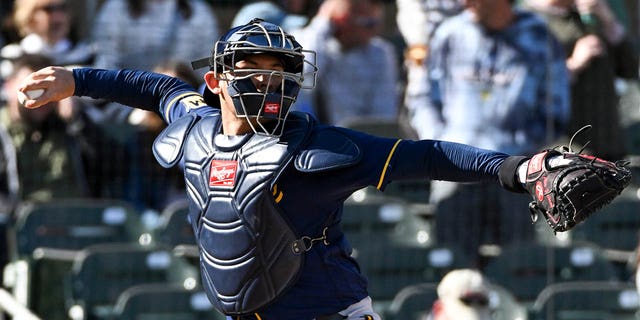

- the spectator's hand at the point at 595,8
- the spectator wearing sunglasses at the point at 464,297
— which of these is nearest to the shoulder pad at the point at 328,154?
the spectator wearing sunglasses at the point at 464,297

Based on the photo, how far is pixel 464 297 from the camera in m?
5.70

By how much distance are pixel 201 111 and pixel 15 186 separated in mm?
2766

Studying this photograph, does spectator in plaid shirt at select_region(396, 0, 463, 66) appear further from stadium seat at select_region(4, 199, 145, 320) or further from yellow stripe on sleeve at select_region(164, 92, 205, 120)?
yellow stripe on sleeve at select_region(164, 92, 205, 120)

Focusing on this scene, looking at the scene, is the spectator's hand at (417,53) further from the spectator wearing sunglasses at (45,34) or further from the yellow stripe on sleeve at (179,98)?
the yellow stripe on sleeve at (179,98)

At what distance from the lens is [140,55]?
6.64 meters

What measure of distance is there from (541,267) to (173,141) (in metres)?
3.39

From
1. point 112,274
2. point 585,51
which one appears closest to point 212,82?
point 112,274

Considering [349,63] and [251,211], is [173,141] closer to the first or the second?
[251,211]

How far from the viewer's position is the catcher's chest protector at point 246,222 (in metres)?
3.43

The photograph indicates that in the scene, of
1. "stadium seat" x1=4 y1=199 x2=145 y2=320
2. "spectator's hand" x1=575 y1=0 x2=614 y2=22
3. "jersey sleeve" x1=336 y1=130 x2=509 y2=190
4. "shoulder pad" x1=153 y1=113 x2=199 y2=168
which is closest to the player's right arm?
"shoulder pad" x1=153 y1=113 x2=199 y2=168

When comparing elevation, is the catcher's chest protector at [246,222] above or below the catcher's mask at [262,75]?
below

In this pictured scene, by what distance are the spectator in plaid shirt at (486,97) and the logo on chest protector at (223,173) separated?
3.12 m

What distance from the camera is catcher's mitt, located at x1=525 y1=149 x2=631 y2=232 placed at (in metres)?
3.00

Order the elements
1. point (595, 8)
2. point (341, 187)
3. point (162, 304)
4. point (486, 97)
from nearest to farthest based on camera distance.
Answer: point (341, 187)
point (162, 304)
point (486, 97)
point (595, 8)
